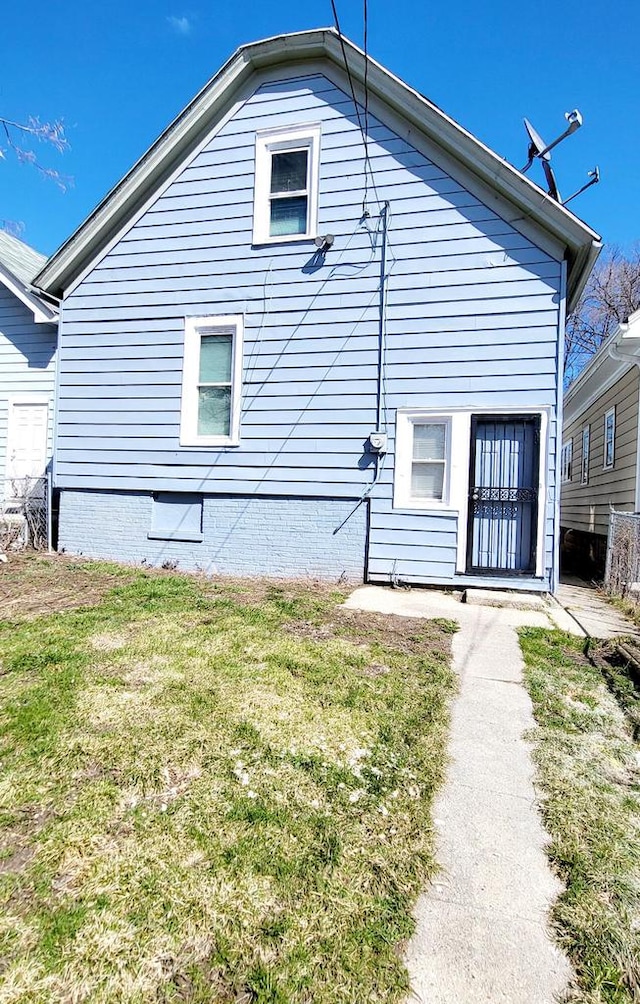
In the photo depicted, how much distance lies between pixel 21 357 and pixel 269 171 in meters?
5.88

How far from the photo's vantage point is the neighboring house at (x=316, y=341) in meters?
6.31

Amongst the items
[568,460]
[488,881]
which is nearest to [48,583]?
[488,881]

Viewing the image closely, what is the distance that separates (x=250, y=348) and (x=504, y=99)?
788cm

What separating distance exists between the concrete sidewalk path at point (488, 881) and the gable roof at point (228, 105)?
5661mm

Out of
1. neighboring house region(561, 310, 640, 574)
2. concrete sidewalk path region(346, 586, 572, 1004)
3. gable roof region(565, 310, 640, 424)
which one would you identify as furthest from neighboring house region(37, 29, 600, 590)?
concrete sidewalk path region(346, 586, 572, 1004)

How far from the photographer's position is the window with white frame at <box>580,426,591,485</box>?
37.6 feet

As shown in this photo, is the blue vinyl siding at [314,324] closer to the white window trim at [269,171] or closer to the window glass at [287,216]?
the white window trim at [269,171]

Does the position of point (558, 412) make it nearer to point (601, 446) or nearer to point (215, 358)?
point (215, 358)

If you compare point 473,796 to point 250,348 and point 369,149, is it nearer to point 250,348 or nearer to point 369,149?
point 250,348

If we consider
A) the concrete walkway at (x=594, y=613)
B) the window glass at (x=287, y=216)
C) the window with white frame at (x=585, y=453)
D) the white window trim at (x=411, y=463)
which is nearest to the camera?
the concrete walkway at (x=594, y=613)

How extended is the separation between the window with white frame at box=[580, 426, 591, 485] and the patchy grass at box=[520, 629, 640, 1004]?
9.00 metres

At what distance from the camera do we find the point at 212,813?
2049 mm

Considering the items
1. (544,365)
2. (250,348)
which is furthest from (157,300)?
(544,365)

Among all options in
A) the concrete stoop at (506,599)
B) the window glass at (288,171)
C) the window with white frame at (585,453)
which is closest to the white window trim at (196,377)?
the window glass at (288,171)
